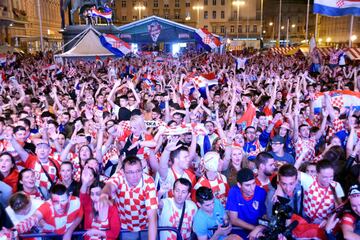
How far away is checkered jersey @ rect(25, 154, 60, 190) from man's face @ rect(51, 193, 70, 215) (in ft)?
3.37

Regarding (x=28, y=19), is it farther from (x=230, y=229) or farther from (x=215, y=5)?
(x=230, y=229)

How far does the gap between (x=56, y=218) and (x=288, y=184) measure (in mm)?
2668

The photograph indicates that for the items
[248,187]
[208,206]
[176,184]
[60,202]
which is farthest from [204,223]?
[60,202]

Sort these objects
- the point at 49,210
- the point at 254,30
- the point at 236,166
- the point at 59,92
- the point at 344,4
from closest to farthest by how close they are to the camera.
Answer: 1. the point at 49,210
2. the point at 236,166
3. the point at 59,92
4. the point at 344,4
5. the point at 254,30

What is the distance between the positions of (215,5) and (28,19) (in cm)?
4470

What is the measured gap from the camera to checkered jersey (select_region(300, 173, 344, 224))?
451 centimetres

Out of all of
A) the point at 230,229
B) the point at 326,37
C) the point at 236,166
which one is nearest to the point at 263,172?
the point at 236,166

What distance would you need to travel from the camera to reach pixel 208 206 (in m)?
4.32

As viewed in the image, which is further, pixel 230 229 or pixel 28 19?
pixel 28 19

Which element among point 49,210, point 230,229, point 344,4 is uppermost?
point 344,4

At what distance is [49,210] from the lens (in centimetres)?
428

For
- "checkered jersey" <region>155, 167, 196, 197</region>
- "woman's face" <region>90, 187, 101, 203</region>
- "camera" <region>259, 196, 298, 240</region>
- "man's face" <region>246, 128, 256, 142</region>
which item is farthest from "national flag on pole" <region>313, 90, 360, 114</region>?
"woman's face" <region>90, 187, 101, 203</region>

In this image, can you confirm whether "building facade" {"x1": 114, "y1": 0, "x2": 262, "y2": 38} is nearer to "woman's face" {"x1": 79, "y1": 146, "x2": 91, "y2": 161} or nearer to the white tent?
the white tent

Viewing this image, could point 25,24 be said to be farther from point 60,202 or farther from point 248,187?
point 248,187
